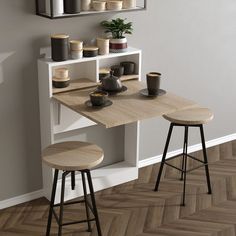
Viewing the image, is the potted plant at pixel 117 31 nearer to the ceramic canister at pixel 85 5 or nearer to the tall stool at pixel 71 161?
the ceramic canister at pixel 85 5

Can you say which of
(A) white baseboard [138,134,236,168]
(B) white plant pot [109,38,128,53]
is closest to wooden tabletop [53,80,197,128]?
(B) white plant pot [109,38,128,53]

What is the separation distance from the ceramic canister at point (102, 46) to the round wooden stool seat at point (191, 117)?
65 centimetres

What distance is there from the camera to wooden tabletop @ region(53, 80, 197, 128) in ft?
10.9

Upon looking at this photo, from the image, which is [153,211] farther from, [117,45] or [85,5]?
[85,5]

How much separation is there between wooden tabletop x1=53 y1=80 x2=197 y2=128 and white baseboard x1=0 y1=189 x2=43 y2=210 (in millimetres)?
816

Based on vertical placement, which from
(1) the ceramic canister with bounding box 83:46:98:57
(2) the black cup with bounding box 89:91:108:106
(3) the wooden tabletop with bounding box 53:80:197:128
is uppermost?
(1) the ceramic canister with bounding box 83:46:98:57

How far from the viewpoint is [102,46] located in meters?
3.87

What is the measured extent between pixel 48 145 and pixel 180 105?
39.2 inches

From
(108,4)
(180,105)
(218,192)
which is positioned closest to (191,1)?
(108,4)

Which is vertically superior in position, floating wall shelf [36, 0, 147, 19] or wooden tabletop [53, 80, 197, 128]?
floating wall shelf [36, 0, 147, 19]

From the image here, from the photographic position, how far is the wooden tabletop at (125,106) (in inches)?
131

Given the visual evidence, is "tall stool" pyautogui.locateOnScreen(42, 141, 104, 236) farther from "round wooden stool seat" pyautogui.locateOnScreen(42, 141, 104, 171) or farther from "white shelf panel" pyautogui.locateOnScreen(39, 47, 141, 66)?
"white shelf panel" pyautogui.locateOnScreen(39, 47, 141, 66)

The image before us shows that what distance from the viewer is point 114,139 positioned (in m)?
4.39

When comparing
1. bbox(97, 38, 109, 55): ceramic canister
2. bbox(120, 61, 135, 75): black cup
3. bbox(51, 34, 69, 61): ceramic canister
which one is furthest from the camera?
bbox(120, 61, 135, 75): black cup
